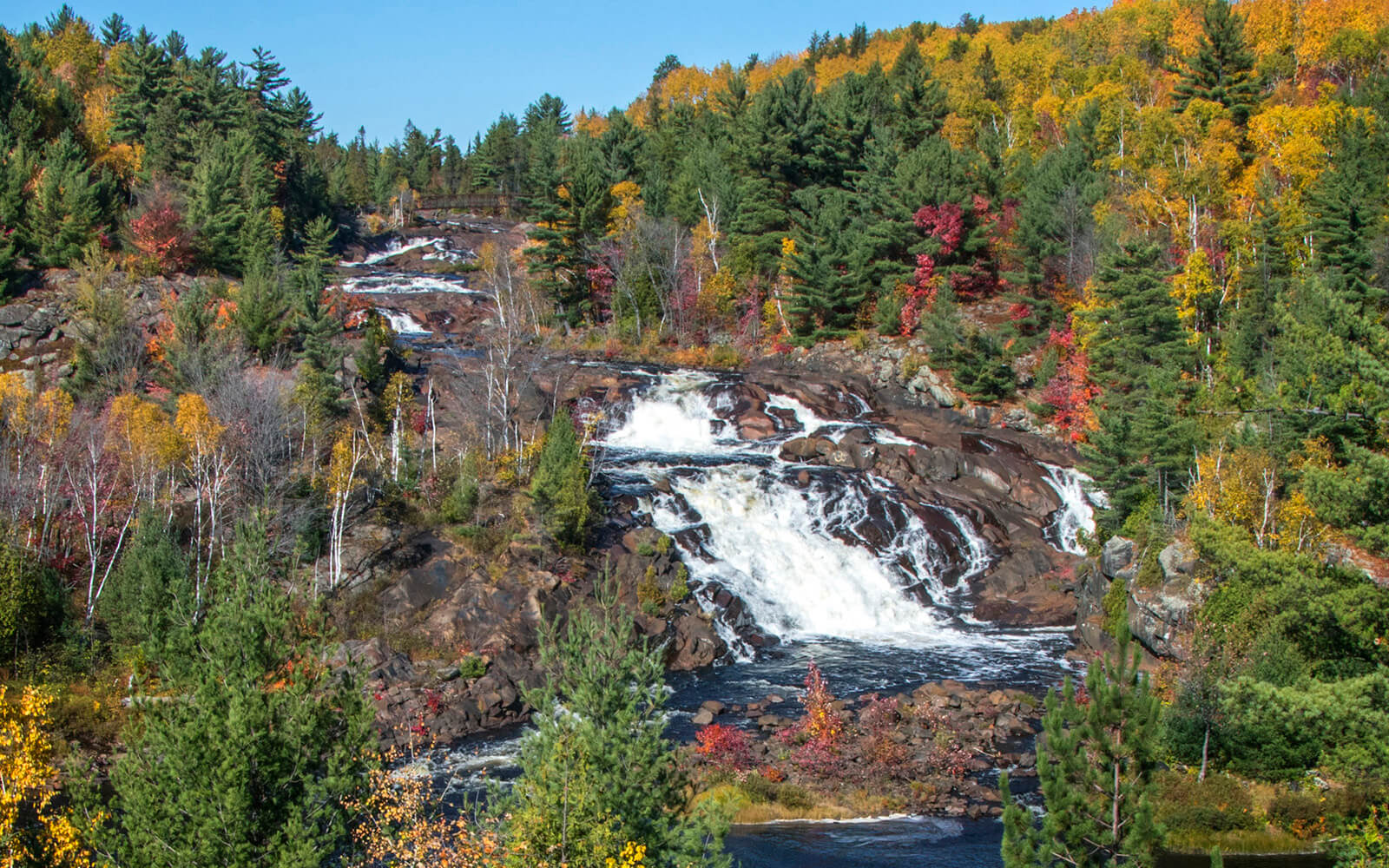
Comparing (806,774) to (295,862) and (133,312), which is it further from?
(133,312)

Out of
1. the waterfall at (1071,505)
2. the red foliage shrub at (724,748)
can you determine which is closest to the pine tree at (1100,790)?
the red foliage shrub at (724,748)

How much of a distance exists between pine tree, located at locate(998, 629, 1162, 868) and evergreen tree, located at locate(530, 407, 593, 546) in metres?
25.8

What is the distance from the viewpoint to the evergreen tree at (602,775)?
15055 millimetres

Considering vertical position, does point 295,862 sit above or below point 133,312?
below

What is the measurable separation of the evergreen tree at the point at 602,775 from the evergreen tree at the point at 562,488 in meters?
23.3

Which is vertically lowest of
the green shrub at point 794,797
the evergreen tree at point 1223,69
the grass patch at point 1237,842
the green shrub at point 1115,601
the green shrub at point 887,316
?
the grass patch at point 1237,842

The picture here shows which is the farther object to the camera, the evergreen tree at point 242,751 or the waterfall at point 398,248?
the waterfall at point 398,248

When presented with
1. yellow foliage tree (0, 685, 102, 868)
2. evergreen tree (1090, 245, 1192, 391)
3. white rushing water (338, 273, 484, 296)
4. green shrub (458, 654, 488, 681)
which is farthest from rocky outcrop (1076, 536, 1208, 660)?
white rushing water (338, 273, 484, 296)

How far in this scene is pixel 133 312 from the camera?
50.8m

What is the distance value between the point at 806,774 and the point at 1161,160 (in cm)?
5358

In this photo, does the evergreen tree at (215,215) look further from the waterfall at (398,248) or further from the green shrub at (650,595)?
the green shrub at (650,595)

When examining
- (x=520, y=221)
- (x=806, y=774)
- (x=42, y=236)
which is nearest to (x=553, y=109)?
(x=520, y=221)

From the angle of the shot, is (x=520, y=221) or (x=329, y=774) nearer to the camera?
(x=329, y=774)

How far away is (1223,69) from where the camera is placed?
231 feet
